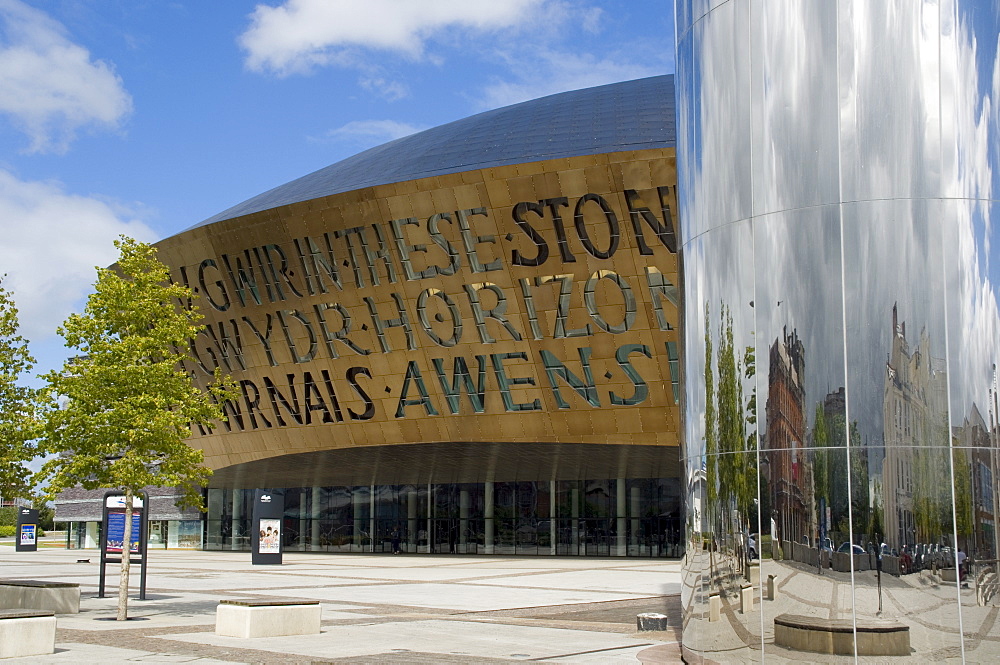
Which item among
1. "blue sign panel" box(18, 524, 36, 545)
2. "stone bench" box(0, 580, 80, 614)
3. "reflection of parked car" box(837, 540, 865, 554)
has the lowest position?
"blue sign panel" box(18, 524, 36, 545)

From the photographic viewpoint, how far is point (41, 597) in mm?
20656

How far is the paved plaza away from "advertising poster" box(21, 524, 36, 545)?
84.4ft

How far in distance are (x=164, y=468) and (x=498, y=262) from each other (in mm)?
19017

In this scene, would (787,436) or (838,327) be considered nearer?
(838,327)

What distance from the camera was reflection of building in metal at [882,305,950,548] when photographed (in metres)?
10.4

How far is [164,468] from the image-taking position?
21.3m

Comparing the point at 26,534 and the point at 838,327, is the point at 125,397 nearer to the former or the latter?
the point at 838,327

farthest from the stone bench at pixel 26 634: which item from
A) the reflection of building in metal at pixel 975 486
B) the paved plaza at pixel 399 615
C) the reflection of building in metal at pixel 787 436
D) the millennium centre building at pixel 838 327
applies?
the reflection of building in metal at pixel 975 486

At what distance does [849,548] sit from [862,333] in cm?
218

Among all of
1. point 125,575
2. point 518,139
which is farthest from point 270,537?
point 125,575

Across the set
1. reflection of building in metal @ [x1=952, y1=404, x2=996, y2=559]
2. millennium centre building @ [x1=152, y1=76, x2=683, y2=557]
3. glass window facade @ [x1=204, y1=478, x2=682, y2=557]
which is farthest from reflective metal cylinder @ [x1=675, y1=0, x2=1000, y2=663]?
glass window facade @ [x1=204, y1=478, x2=682, y2=557]

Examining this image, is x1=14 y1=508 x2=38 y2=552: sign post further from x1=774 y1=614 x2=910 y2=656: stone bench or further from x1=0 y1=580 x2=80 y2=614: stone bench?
x1=774 y1=614 x2=910 y2=656: stone bench

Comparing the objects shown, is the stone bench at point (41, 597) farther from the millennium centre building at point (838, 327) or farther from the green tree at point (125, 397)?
the millennium centre building at point (838, 327)

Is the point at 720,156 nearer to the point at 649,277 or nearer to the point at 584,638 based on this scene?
the point at 584,638
